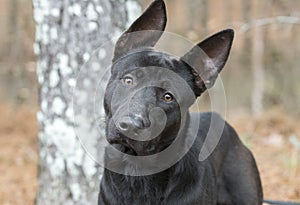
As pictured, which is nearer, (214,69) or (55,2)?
(214,69)

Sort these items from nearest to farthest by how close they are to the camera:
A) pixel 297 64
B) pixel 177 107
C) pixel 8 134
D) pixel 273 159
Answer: pixel 177 107, pixel 273 159, pixel 8 134, pixel 297 64

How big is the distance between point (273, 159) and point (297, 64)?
170 inches

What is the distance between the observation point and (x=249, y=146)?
6.59 metres

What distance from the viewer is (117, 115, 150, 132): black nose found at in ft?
11.7

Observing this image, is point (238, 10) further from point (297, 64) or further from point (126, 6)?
point (126, 6)

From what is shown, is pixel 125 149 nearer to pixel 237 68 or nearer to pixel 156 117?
pixel 156 117

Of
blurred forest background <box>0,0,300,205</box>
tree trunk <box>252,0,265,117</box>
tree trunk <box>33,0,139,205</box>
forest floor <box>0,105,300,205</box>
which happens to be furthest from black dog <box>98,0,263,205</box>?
tree trunk <box>252,0,265,117</box>

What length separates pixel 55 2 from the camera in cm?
522

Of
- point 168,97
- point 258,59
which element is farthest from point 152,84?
point 258,59

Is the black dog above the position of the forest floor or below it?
above

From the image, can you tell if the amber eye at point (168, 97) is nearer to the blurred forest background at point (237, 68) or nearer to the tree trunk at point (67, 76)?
the tree trunk at point (67, 76)

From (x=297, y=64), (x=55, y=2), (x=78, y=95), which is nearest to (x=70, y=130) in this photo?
(x=78, y=95)

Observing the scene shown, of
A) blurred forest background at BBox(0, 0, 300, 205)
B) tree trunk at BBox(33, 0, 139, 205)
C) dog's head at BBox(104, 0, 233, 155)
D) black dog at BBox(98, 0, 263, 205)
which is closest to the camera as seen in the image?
dog's head at BBox(104, 0, 233, 155)

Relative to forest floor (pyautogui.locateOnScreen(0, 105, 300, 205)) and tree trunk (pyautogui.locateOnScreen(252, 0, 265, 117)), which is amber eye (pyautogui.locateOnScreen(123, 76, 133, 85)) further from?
tree trunk (pyautogui.locateOnScreen(252, 0, 265, 117))
